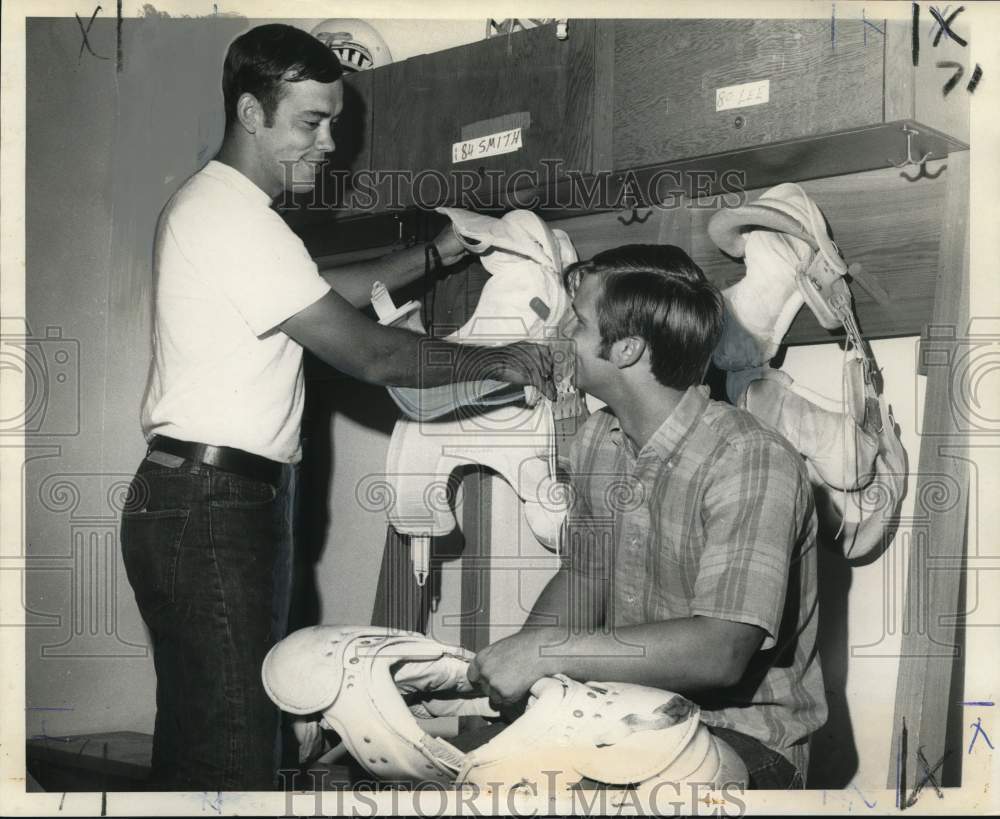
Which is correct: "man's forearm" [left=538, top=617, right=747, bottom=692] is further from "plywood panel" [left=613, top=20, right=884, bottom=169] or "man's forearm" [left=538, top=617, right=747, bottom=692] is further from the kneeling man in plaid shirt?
"plywood panel" [left=613, top=20, right=884, bottom=169]

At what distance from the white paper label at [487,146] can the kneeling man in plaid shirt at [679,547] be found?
0.27 meters

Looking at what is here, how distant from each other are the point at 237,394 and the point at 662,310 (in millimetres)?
593

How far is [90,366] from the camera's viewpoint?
190 cm

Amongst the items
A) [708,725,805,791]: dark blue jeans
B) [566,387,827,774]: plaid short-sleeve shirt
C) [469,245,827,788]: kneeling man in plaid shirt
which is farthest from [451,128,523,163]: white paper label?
[708,725,805,791]: dark blue jeans

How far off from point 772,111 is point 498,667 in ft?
2.59

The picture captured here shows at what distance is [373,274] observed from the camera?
6.42 feet

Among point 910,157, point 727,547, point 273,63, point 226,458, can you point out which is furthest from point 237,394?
point 910,157

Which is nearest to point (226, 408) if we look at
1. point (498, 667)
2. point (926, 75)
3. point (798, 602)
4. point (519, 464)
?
point (519, 464)

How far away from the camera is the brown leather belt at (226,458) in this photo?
1751mm

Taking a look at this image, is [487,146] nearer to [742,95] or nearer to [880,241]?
[742,95]

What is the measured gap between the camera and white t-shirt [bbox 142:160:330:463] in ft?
5.80

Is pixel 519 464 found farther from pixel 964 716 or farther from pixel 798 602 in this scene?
pixel 964 716

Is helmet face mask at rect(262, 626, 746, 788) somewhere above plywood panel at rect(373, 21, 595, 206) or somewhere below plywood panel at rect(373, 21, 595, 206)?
below

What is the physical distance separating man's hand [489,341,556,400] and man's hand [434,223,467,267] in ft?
0.62
